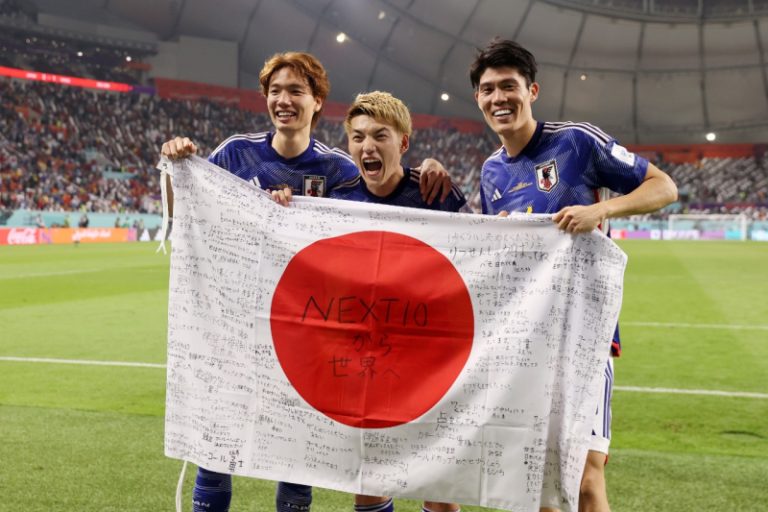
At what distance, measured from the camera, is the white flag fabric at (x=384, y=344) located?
8.88ft

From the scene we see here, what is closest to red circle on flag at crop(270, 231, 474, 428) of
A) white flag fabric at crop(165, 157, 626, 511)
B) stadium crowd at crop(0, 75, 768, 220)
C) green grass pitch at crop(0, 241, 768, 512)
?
white flag fabric at crop(165, 157, 626, 511)

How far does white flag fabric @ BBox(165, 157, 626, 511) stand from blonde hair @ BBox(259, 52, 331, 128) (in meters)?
0.46

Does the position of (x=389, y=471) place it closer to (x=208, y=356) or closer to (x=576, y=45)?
(x=208, y=356)

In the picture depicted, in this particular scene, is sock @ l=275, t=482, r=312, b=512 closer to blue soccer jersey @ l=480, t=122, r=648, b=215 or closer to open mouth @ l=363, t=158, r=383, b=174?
open mouth @ l=363, t=158, r=383, b=174

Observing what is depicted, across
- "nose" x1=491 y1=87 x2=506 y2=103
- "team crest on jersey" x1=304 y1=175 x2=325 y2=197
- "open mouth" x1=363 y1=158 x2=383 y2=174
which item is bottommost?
"team crest on jersey" x1=304 y1=175 x2=325 y2=197

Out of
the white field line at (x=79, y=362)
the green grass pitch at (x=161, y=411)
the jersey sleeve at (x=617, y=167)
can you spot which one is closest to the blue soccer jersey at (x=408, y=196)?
the jersey sleeve at (x=617, y=167)

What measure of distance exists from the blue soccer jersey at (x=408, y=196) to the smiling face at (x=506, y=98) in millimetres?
364

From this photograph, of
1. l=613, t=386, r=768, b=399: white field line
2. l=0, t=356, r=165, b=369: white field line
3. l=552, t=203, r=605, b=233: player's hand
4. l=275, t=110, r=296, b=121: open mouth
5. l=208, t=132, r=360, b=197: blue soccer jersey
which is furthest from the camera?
l=0, t=356, r=165, b=369: white field line

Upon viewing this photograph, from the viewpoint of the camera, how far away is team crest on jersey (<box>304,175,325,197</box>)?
3289mm

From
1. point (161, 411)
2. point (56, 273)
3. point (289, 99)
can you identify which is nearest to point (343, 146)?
point (56, 273)

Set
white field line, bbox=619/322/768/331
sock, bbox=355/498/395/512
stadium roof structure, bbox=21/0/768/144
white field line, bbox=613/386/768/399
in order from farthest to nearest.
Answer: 1. stadium roof structure, bbox=21/0/768/144
2. white field line, bbox=619/322/768/331
3. white field line, bbox=613/386/768/399
4. sock, bbox=355/498/395/512

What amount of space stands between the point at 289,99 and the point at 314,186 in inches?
15.3

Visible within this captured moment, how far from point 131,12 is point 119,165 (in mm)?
9692

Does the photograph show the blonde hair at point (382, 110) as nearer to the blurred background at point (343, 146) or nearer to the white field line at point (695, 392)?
the blurred background at point (343, 146)
